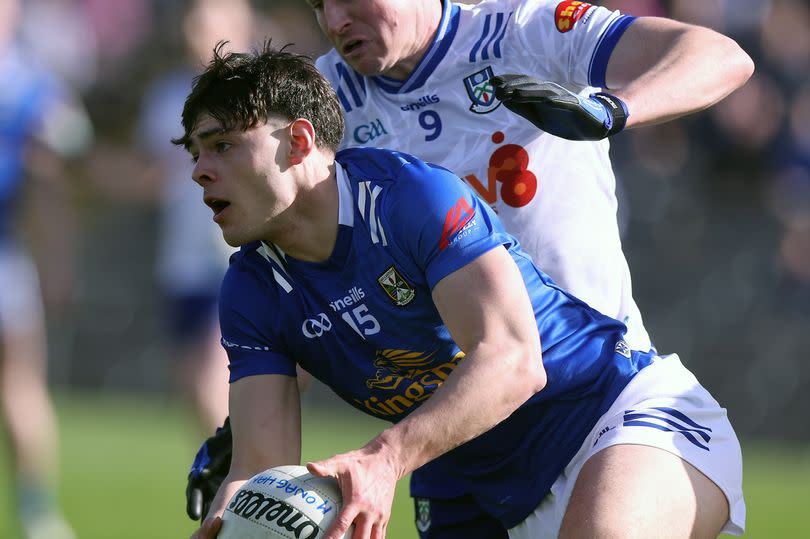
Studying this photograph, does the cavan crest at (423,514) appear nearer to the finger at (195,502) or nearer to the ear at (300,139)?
the finger at (195,502)

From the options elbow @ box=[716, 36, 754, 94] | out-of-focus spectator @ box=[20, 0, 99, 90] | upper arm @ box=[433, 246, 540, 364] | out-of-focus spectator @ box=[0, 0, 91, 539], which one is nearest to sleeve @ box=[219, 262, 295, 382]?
upper arm @ box=[433, 246, 540, 364]

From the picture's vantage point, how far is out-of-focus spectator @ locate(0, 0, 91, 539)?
296 inches

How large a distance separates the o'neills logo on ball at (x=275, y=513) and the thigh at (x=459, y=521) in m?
1.12

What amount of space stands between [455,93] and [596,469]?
4.18 ft

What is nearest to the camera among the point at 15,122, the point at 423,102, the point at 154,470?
the point at 423,102

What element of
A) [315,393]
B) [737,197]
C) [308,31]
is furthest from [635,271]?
[308,31]

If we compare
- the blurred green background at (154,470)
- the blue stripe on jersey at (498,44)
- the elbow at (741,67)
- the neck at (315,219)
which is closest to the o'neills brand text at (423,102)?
the blue stripe on jersey at (498,44)

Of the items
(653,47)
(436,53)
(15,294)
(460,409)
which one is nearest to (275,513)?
(460,409)

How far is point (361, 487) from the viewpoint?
317cm

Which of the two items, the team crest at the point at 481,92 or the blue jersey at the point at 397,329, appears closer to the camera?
the blue jersey at the point at 397,329

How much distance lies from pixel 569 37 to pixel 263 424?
144 cm

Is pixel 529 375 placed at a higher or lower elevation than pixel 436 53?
lower

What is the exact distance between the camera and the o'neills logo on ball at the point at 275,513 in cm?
320

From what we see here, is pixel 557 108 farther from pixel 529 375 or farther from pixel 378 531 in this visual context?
pixel 378 531
